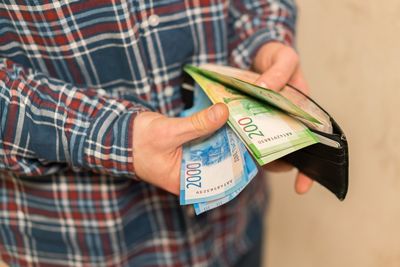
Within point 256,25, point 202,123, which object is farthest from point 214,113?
point 256,25

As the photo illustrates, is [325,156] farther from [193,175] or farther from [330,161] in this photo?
[193,175]

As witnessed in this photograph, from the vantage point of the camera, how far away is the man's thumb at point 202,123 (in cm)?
50

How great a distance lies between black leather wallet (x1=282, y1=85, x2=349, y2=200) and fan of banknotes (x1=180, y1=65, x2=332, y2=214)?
17 millimetres

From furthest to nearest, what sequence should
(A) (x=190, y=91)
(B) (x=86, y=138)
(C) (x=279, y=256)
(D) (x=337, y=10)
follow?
1. (C) (x=279, y=256)
2. (D) (x=337, y=10)
3. (A) (x=190, y=91)
4. (B) (x=86, y=138)

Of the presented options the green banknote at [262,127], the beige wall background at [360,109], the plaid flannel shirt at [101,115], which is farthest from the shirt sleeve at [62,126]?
the beige wall background at [360,109]

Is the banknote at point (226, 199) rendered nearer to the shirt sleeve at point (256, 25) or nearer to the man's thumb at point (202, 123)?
the man's thumb at point (202, 123)

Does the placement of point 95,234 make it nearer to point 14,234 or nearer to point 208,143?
point 14,234

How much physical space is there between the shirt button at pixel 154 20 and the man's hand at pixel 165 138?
0.13m

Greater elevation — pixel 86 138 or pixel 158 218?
pixel 86 138

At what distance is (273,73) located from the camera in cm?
62

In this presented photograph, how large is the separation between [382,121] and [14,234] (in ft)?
1.87


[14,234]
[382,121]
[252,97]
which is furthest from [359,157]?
[14,234]

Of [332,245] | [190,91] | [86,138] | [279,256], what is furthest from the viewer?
[279,256]

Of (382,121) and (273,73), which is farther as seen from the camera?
(382,121)
